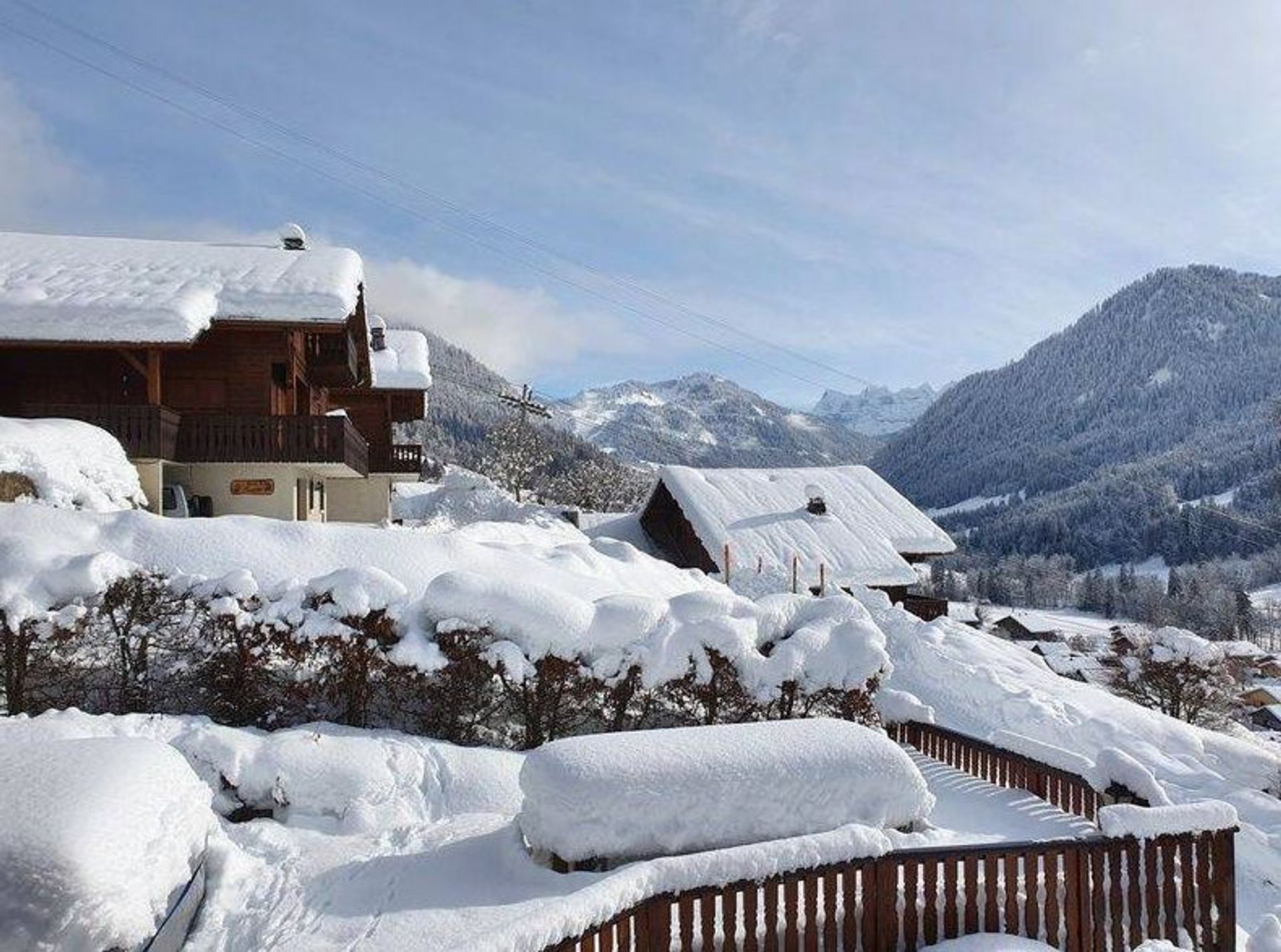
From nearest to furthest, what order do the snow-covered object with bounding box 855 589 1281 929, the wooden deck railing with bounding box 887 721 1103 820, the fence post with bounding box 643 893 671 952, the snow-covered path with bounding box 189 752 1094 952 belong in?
1. the fence post with bounding box 643 893 671 952
2. the snow-covered path with bounding box 189 752 1094 952
3. the wooden deck railing with bounding box 887 721 1103 820
4. the snow-covered object with bounding box 855 589 1281 929

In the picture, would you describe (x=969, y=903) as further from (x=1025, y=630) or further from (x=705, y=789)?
(x=1025, y=630)

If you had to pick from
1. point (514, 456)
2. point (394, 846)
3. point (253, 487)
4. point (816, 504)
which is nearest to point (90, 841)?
point (394, 846)

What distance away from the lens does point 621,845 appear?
6.17m

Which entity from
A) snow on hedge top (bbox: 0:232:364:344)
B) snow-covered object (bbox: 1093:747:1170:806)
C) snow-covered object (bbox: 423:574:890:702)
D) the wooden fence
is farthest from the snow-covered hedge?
snow on hedge top (bbox: 0:232:364:344)

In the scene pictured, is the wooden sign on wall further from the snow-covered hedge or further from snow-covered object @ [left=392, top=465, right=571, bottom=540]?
snow-covered object @ [left=392, top=465, right=571, bottom=540]

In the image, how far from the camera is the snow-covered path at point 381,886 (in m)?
5.47

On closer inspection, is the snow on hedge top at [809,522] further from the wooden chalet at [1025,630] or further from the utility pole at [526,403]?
the wooden chalet at [1025,630]

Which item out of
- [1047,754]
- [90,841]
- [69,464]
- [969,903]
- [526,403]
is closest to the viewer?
[90,841]

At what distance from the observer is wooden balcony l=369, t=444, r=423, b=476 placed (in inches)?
1144

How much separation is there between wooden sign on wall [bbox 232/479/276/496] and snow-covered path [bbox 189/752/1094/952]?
13.4 m

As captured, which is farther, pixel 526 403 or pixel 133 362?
pixel 526 403

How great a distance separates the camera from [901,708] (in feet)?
40.2

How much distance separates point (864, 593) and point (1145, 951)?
61.0ft

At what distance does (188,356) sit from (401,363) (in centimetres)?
1202
